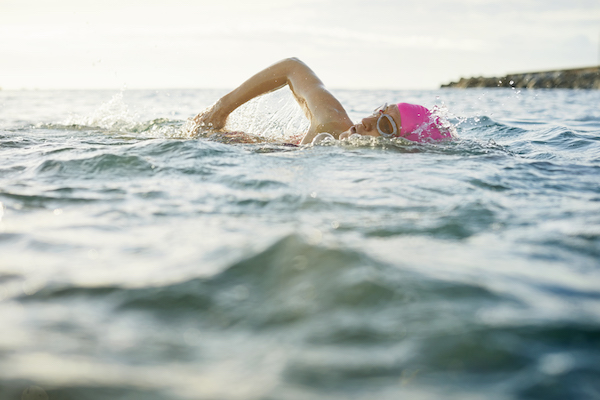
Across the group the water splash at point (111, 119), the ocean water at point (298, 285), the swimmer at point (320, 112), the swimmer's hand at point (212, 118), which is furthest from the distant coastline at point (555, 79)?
the ocean water at point (298, 285)

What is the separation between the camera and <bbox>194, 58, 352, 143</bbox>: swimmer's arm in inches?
195

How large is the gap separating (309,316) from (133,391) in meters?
0.57

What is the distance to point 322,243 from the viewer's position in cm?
203

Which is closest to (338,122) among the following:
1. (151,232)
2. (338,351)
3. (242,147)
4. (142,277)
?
(242,147)

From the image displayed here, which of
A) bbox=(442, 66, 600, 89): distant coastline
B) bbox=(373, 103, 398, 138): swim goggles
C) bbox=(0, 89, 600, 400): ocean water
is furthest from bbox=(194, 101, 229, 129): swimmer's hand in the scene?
bbox=(442, 66, 600, 89): distant coastline

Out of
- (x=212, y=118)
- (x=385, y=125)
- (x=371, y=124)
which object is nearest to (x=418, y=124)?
(x=385, y=125)

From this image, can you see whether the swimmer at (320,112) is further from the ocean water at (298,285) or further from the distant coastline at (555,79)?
the distant coastline at (555,79)

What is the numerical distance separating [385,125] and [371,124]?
0.54ft

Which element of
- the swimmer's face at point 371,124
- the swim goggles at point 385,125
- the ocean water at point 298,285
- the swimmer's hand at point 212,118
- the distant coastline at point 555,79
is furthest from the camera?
the distant coastline at point 555,79

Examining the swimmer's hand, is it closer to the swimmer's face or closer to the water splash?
the swimmer's face

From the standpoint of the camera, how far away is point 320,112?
4910 mm

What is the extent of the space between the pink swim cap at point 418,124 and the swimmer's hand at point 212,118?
1.98 metres

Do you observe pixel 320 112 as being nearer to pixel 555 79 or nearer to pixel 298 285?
pixel 298 285

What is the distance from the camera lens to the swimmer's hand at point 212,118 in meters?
5.30
